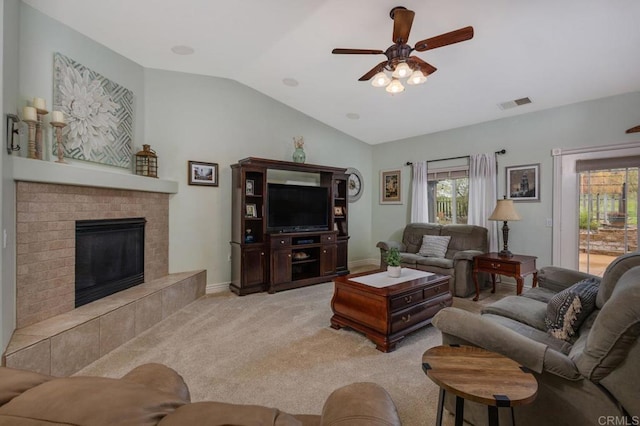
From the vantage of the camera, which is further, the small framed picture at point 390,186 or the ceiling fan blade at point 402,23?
the small framed picture at point 390,186

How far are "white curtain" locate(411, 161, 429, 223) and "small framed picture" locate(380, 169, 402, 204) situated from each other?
16.1 inches

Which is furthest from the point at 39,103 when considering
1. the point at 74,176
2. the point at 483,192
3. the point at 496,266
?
the point at 483,192

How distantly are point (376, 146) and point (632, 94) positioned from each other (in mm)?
3856

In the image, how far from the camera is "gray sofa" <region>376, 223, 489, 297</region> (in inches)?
165

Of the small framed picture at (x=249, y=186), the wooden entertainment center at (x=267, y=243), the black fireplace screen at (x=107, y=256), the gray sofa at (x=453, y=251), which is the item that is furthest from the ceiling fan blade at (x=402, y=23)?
the black fireplace screen at (x=107, y=256)

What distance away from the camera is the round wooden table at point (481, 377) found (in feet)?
3.85

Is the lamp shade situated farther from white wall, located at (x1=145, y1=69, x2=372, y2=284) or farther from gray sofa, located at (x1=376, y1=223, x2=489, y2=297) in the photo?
white wall, located at (x1=145, y1=69, x2=372, y2=284)

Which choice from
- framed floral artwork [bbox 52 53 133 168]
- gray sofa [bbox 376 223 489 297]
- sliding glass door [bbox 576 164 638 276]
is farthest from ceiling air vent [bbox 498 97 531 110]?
framed floral artwork [bbox 52 53 133 168]

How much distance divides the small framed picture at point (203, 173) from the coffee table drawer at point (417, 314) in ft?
10.5

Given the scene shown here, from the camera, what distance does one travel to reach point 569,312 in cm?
191

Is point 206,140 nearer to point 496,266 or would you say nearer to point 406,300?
point 406,300

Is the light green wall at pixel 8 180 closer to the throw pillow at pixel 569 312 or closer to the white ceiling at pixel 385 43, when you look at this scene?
the white ceiling at pixel 385 43

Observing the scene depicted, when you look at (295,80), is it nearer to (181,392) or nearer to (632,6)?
(632,6)

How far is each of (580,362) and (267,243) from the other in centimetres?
371
